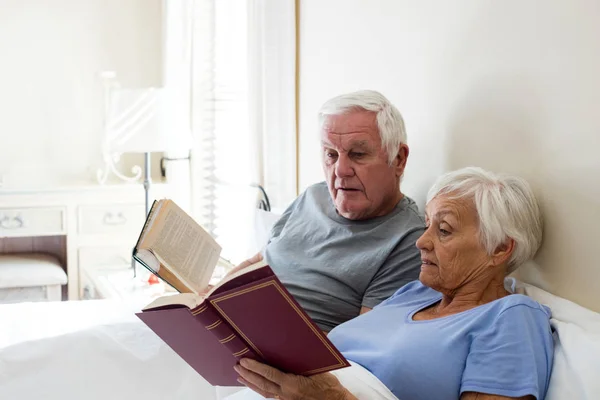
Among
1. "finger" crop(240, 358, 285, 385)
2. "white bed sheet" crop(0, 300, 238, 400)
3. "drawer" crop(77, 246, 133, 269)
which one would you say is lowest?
"drawer" crop(77, 246, 133, 269)

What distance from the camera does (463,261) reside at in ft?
4.55

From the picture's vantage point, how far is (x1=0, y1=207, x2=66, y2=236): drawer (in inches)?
137

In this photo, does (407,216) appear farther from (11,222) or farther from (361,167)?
(11,222)

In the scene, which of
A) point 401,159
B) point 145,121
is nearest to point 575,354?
point 401,159

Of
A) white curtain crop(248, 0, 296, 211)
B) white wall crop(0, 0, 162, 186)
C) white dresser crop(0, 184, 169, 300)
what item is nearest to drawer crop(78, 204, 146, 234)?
white dresser crop(0, 184, 169, 300)

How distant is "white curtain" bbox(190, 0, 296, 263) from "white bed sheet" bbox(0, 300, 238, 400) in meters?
0.88

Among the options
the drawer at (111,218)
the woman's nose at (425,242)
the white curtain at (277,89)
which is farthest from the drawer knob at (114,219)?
the woman's nose at (425,242)

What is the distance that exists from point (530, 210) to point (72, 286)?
2714 millimetres

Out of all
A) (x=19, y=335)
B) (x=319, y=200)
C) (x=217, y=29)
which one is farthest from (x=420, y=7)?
(x=217, y=29)

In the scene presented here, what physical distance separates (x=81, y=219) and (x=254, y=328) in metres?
2.57

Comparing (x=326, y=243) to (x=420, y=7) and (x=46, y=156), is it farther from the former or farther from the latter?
(x=46, y=156)

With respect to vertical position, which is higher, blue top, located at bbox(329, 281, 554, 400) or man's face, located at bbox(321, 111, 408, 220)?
man's face, located at bbox(321, 111, 408, 220)

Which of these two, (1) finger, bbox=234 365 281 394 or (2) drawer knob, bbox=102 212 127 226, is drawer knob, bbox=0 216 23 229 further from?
(1) finger, bbox=234 365 281 394

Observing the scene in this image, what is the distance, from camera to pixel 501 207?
1.36 metres
